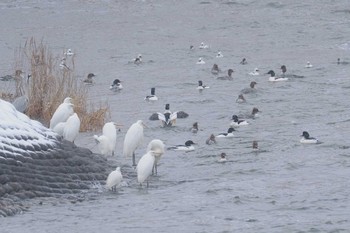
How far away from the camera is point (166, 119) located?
25375mm

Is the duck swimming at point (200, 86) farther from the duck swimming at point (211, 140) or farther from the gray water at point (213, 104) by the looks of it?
the duck swimming at point (211, 140)

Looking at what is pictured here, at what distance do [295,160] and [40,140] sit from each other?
4706 millimetres

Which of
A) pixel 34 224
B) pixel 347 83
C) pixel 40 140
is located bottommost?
pixel 34 224

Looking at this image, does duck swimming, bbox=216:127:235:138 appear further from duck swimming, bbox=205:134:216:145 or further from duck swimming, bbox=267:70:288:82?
duck swimming, bbox=267:70:288:82

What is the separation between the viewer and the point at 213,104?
94.7 feet

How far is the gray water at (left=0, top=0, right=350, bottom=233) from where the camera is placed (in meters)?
16.6

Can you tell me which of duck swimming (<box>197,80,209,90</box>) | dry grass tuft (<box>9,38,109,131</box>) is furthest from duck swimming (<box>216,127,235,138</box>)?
duck swimming (<box>197,80,209,90</box>)

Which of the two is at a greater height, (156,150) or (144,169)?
(156,150)

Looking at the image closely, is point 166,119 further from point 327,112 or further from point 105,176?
point 105,176

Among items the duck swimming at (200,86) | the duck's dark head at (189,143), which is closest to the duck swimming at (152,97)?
the duck swimming at (200,86)

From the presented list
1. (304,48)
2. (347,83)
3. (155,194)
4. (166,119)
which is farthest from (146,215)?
(304,48)

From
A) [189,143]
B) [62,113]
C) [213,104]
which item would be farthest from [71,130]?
[213,104]

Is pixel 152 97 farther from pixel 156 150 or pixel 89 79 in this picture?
pixel 156 150

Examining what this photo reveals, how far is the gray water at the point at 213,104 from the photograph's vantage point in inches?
654
